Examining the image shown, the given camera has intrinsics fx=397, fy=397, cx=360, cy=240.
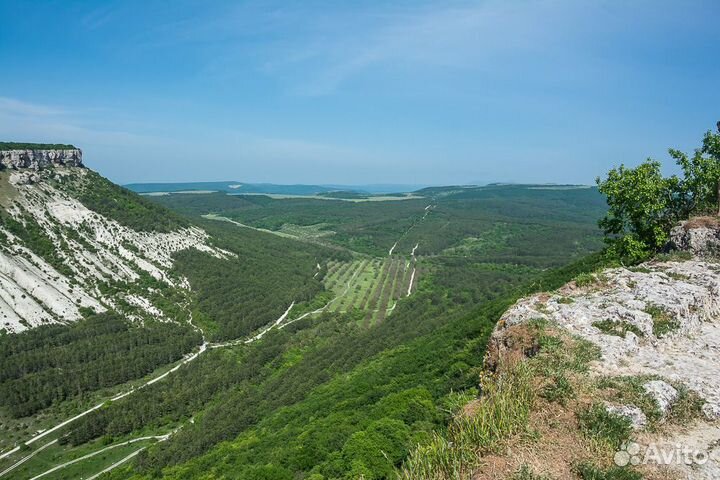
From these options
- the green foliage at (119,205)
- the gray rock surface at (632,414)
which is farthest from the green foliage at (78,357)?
the gray rock surface at (632,414)

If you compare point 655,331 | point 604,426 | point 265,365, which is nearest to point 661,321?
point 655,331

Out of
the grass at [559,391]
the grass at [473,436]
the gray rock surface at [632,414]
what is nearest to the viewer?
the grass at [473,436]

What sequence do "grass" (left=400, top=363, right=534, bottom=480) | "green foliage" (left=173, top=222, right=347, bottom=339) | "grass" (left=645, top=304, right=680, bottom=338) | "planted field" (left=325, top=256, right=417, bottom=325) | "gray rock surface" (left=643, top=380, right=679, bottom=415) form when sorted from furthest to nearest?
"planted field" (left=325, top=256, right=417, bottom=325), "green foliage" (left=173, top=222, right=347, bottom=339), "grass" (left=645, top=304, right=680, bottom=338), "gray rock surface" (left=643, top=380, right=679, bottom=415), "grass" (left=400, top=363, right=534, bottom=480)

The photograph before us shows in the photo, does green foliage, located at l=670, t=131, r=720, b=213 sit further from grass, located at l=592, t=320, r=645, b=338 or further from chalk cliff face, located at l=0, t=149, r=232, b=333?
chalk cliff face, located at l=0, t=149, r=232, b=333

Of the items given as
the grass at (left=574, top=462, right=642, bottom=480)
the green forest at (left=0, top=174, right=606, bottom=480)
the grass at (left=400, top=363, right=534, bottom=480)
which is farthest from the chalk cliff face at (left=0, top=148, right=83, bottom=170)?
the grass at (left=574, top=462, right=642, bottom=480)

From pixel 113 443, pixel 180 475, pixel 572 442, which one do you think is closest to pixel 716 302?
pixel 572 442

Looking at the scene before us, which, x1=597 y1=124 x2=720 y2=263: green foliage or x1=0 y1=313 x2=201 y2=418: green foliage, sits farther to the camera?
x1=0 y1=313 x2=201 y2=418: green foliage

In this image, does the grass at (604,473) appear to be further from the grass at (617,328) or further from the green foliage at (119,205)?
the green foliage at (119,205)
